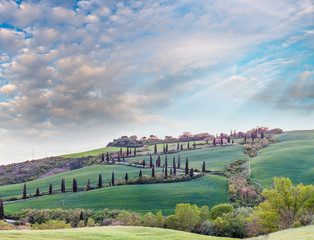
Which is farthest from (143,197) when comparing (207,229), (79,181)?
(79,181)

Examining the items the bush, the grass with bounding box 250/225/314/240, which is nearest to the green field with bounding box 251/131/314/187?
the bush

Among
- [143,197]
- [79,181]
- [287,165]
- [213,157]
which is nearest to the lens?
[143,197]

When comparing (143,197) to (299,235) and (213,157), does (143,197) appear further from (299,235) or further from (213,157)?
(299,235)

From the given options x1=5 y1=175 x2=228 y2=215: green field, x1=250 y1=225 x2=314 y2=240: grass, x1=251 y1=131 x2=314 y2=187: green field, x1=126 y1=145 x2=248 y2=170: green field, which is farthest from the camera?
x1=126 y1=145 x2=248 y2=170: green field

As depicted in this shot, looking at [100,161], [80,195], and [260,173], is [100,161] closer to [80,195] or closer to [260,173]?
[80,195]

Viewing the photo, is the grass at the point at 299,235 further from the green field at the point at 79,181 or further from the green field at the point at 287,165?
the green field at the point at 79,181

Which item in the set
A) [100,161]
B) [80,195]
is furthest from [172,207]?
[100,161]

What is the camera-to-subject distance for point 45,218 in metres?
78.7

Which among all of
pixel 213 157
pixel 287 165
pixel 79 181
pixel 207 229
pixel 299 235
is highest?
pixel 299 235

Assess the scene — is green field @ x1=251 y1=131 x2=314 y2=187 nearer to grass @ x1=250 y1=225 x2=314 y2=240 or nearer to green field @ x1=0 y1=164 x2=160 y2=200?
green field @ x1=0 y1=164 x2=160 y2=200

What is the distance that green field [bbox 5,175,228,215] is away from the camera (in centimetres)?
8631

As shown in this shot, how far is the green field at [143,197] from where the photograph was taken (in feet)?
283

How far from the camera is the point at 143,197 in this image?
91562 millimetres

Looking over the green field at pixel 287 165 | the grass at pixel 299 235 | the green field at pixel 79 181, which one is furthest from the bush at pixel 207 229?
the green field at pixel 79 181
